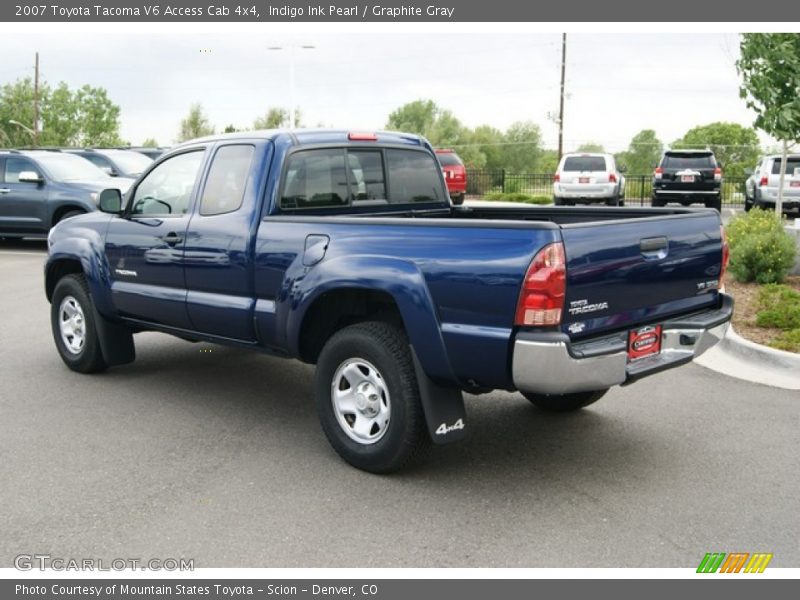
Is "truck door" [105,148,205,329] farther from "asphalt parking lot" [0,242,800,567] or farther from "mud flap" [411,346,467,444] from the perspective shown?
"mud flap" [411,346,467,444]

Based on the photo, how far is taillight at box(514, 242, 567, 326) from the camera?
4078mm

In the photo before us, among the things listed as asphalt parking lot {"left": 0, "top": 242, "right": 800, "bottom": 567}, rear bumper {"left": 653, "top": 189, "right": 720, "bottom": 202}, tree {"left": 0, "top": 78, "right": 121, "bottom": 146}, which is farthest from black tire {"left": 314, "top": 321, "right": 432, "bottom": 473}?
tree {"left": 0, "top": 78, "right": 121, "bottom": 146}

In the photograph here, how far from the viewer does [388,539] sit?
Answer: 406 cm

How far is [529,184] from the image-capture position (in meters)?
45.1

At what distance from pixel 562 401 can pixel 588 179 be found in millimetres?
19489

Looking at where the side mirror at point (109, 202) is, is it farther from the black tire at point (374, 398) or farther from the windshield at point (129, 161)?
the windshield at point (129, 161)

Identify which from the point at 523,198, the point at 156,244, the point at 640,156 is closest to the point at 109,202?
the point at 156,244

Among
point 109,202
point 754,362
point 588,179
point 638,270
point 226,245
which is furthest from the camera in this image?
point 588,179

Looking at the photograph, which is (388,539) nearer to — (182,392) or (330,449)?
(330,449)

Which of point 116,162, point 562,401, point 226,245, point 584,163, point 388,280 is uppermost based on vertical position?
point 584,163

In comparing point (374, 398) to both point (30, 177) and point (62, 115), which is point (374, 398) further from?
point (62, 115)

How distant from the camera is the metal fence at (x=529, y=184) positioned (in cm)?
3660

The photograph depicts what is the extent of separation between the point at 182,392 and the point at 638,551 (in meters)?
4.00

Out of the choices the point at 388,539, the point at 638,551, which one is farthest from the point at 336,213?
the point at 638,551
